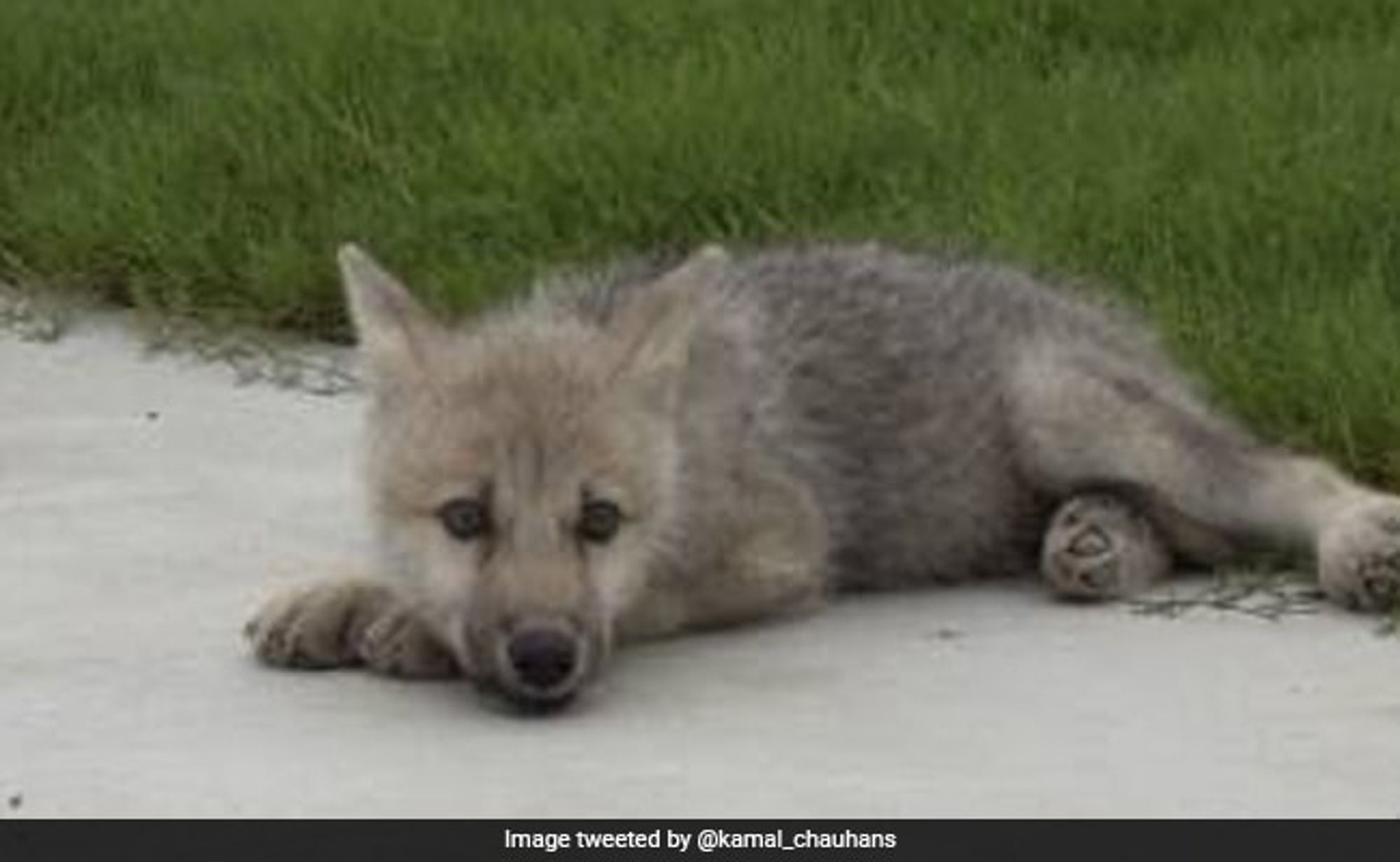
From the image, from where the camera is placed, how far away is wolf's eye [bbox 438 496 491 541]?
5.31m

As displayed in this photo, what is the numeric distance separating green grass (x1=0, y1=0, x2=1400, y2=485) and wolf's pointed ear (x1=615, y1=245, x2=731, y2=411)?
1.49m

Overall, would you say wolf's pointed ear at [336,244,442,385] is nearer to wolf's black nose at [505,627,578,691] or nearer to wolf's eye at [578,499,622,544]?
wolf's eye at [578,499,622,544]

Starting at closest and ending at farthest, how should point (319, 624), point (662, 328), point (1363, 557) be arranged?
point (319, 624), point (662, 328), point (1363, 557)

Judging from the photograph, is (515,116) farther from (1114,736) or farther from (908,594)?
(1114,736)

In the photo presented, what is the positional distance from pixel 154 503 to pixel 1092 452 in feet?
5.99

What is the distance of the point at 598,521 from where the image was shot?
5395 mm

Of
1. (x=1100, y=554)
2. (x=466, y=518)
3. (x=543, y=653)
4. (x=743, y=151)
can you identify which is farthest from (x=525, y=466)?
(x=743, y=151)

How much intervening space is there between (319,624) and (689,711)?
0.67 m

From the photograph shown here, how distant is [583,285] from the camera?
638cm

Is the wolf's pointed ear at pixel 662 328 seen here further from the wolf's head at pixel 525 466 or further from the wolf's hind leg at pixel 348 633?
the wolf's hind leg at pixel 348 633

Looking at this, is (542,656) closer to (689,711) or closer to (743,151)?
(689,711)

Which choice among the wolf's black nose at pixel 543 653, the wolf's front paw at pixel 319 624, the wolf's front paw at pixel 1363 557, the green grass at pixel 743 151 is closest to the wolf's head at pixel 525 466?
the wolf's black nose at pixel 543 653

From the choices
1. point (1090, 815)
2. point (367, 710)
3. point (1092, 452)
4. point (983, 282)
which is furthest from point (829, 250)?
point (1090, 815)

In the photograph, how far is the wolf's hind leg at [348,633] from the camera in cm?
551
